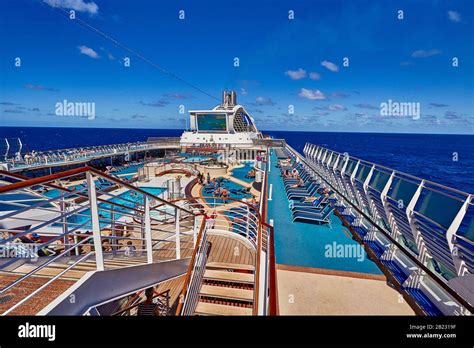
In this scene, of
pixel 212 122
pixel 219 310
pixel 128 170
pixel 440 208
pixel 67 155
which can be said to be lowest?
pixel 219 310

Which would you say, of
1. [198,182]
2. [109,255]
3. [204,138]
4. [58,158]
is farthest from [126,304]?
[204,138]

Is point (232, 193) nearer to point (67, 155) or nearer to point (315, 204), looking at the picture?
point (315, 204)

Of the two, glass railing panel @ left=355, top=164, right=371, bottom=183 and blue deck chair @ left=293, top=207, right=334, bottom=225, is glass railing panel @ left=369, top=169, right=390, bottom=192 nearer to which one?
glass railing panel @ left=355, top=164, right=371, bottom=183

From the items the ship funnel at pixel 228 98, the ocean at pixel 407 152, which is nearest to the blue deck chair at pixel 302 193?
the ocean at pixel 407 152

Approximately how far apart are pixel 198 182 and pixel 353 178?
9.70 metres

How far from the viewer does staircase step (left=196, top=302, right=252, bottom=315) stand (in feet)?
10.4

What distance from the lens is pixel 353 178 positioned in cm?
543

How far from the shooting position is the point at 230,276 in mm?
3754

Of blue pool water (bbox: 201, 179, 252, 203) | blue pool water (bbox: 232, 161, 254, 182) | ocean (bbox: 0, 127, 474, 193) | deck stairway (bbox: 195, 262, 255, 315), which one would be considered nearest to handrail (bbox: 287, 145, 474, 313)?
deck stairway (bbox: 195, 262, 255, 315)

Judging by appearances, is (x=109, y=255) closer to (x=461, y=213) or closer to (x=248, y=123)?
(x=461, y=213)

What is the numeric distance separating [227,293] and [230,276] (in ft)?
1.21

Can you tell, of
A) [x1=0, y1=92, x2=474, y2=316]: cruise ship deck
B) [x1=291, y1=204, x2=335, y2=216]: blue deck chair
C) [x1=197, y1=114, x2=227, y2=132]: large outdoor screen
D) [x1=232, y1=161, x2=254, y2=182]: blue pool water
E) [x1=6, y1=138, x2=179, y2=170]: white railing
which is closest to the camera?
[x1=0, y1=92, x2=474, y2=316]: cruise ship deck

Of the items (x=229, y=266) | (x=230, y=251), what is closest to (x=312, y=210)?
(x=230, y=251)

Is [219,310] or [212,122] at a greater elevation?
[212,122]
